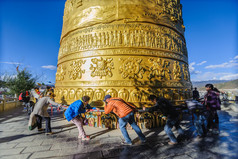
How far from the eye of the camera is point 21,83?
44.9 ft

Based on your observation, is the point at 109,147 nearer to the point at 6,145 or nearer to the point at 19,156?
the point at 19,156

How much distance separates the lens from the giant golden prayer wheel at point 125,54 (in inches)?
231

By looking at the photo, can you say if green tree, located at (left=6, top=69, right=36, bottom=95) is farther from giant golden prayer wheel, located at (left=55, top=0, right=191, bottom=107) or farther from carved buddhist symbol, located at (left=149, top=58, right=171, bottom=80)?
carved buddhist symbol, located at (left=149, top=58, right=171, bottom=80)

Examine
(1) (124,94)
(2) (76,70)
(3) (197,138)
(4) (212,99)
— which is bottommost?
(3) (197,138)

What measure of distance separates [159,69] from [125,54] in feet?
6.02

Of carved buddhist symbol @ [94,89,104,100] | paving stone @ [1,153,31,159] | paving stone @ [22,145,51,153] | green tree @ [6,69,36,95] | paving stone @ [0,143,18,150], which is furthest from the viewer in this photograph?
green tree @ [6,69,36,95]

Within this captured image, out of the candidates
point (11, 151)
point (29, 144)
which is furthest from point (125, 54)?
point (11, 151)

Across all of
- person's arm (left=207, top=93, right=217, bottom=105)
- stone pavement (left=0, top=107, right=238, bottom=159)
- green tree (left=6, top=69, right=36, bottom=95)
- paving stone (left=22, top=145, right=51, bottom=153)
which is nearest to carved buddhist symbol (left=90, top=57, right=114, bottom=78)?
stone pavement (left=0, top=107, right=238, bottom=159)

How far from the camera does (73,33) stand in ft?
24.3

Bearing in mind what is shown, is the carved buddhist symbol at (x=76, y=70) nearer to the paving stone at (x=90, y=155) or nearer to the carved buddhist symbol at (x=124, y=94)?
the carved buddhist symbol at (x=124, y=94)

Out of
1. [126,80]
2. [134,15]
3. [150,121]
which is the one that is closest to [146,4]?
[134,15]

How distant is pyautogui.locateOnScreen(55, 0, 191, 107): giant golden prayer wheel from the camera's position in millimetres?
5875

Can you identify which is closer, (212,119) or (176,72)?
(212,119)

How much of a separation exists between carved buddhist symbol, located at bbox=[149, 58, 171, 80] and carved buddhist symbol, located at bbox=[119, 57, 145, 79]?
1.76 ft
